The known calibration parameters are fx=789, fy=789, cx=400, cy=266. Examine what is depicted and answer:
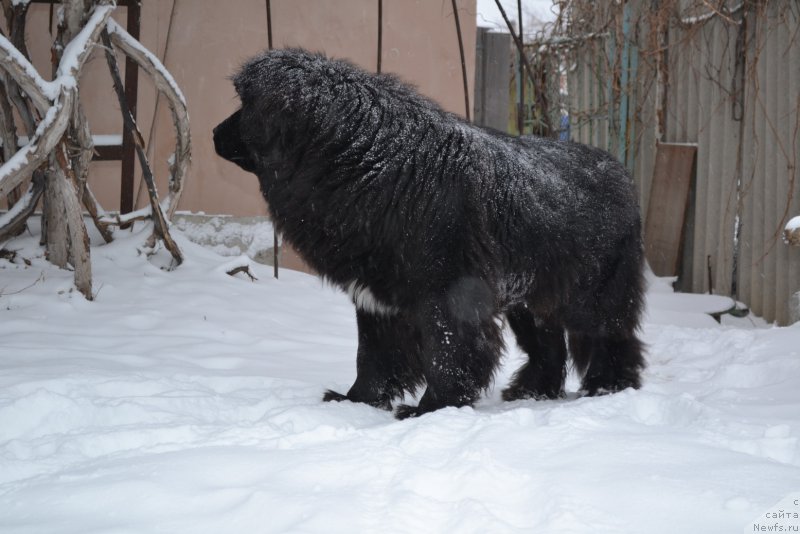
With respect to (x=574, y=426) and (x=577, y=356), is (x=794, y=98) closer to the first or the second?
(x=577, y=356)

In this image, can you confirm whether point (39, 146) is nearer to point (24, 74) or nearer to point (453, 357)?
point (24, 74)

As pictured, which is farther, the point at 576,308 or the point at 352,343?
the point at 352,343

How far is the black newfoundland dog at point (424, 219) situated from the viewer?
3023mm

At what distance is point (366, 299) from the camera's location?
315cm

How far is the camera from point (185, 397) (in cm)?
295

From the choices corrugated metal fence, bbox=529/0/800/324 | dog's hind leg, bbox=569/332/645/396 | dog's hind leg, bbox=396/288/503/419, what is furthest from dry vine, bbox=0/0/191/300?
corrugated metal fence, bbox=529/0/800/324

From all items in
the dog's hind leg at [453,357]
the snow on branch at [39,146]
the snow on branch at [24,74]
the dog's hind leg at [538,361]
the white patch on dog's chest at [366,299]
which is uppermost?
the snow on branch at [24,74]

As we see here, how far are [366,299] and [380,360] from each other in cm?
33

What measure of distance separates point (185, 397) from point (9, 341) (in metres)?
1.19

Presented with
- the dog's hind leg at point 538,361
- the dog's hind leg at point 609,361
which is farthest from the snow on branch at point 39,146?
the dog's hind leg at point 609,361

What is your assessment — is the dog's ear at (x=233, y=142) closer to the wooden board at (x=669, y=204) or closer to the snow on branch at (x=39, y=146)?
the snow on branch at (x=39, y=146)

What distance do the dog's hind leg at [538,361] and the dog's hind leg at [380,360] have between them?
2.03 feet

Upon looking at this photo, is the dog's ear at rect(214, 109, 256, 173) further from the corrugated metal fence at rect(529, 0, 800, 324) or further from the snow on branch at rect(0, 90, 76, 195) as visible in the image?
the corrugated metal fence at rect(529, 0, 800, 324)

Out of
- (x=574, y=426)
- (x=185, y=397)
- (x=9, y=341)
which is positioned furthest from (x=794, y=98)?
(x=9, y=341)
